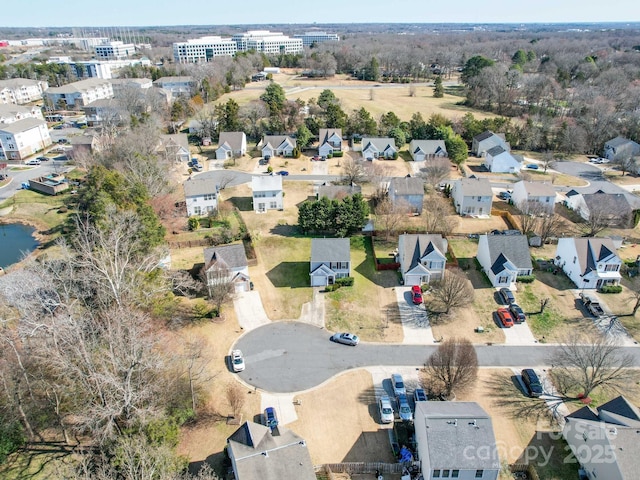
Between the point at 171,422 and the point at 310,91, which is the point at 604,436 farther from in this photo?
the point at 310,91

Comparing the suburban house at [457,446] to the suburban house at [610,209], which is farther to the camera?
the suburban house at [610,209]

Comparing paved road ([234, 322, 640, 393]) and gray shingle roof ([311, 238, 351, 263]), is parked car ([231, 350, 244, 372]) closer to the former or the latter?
paved road ([234, 322, 640, 393])

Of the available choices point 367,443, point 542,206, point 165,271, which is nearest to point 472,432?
point 367,443

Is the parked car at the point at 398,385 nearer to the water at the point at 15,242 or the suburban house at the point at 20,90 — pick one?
the water at the point at 15,242

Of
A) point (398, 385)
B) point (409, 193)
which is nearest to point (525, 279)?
point (409, 193)

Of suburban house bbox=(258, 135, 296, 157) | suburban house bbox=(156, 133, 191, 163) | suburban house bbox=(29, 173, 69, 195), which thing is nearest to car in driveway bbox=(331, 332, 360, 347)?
suburban house bbox=(156, 133, 191, 163)

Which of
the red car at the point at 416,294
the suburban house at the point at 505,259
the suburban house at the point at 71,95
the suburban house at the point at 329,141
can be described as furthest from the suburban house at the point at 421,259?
the suburban house at the point at 71,95

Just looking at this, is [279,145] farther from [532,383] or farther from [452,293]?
[532,383]
